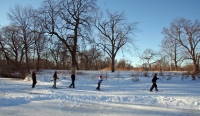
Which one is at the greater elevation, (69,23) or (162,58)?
(69,23)

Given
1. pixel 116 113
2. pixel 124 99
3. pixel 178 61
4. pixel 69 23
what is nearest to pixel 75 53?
pixel 69 23

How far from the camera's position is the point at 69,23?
92.9 ft

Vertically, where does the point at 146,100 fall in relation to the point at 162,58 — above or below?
below

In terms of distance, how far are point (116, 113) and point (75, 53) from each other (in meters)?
21.8

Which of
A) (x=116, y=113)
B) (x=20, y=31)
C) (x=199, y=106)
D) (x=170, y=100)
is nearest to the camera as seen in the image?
(x=116, y=113)

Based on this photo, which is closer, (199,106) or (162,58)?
(199,106)

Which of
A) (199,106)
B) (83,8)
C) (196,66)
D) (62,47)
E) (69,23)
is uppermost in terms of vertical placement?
(83,8)

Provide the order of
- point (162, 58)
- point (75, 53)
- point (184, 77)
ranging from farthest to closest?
point (162, 58), point (75, 53), point (184, 77)

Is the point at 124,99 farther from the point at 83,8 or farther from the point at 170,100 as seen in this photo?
the point at 83,8

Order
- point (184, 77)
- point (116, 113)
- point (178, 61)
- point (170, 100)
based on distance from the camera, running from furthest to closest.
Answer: point (178, 61) < point (184, 77) < point (170, 100) < point (116, 113)

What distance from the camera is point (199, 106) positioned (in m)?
10.0

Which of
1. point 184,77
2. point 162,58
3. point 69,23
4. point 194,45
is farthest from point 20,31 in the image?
point 162,58

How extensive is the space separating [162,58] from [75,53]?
3844 cm

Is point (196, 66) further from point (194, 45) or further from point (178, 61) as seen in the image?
point (178, 61)
